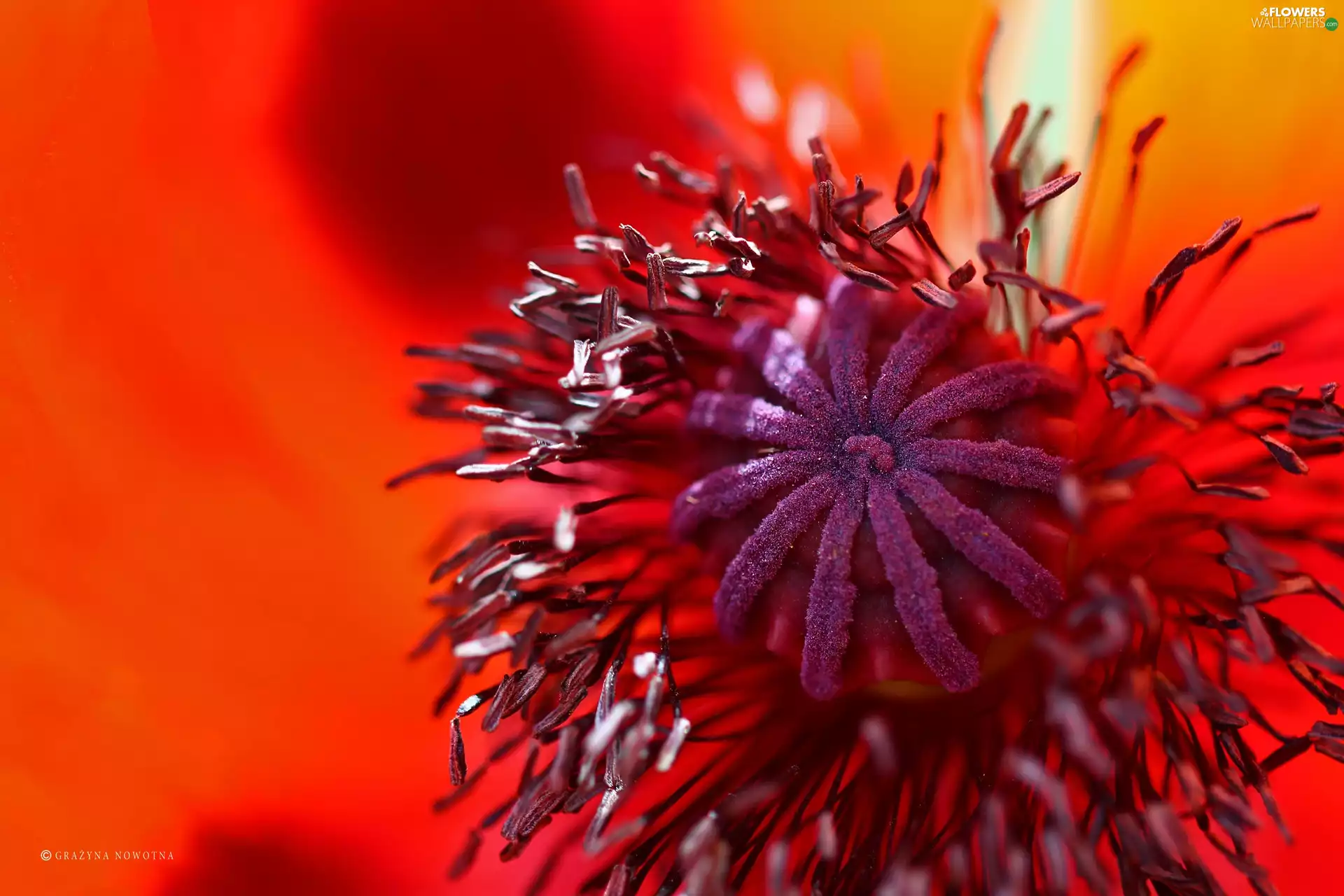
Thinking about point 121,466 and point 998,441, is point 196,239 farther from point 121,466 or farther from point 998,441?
point 998,441

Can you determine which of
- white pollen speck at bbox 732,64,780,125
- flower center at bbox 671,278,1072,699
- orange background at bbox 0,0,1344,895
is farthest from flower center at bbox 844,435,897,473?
white pollen speck at bbox 732,64,780,125

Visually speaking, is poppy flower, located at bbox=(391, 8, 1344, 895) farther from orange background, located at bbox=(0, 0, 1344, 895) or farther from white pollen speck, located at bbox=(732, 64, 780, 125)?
white pollen speck, located at bbox=(732, 64, 780, 125)

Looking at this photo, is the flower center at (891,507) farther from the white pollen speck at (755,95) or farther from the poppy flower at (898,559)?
the white pollen speck at (755,95)

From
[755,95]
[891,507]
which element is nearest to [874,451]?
[891,507]

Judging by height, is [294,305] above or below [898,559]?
above

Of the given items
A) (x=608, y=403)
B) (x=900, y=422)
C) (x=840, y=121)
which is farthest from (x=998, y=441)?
(x=840, y=121)

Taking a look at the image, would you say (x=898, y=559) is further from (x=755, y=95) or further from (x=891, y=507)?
(x=755, y=95)
